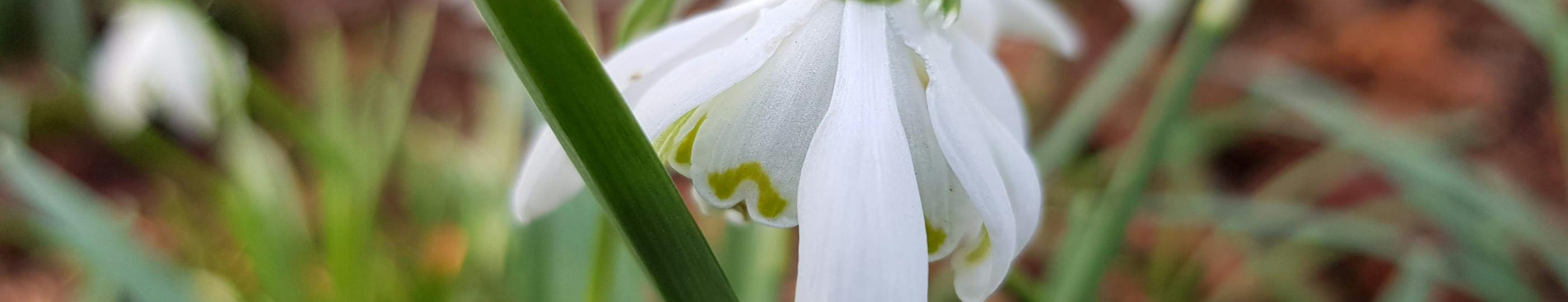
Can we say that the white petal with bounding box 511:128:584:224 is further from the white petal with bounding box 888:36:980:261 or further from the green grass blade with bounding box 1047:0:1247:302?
the green grass blade with bounding box 1047:0:1247:302

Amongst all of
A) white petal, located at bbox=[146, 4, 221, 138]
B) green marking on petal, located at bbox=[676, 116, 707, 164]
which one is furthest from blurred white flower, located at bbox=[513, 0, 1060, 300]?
white petal, located at bbox=[146, 4, 221, 138]

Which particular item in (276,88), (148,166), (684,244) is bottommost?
(148,166)

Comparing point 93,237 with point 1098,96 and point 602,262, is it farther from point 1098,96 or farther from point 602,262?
point 1098,96

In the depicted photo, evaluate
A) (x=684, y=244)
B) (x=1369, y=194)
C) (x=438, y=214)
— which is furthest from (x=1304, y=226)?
(x=438, y=214)

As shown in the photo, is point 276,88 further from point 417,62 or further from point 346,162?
point 346,162

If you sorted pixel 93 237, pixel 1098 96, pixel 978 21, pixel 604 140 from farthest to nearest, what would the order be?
pixel 1098 96 → pixel 93 237 → pixel 978 21 → pixel 604 140

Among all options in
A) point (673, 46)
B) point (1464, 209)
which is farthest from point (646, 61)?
point (1464, 209)

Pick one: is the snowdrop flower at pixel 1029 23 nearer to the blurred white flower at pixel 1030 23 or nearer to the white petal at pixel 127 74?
the blurred white flower at pixel 1030 23
